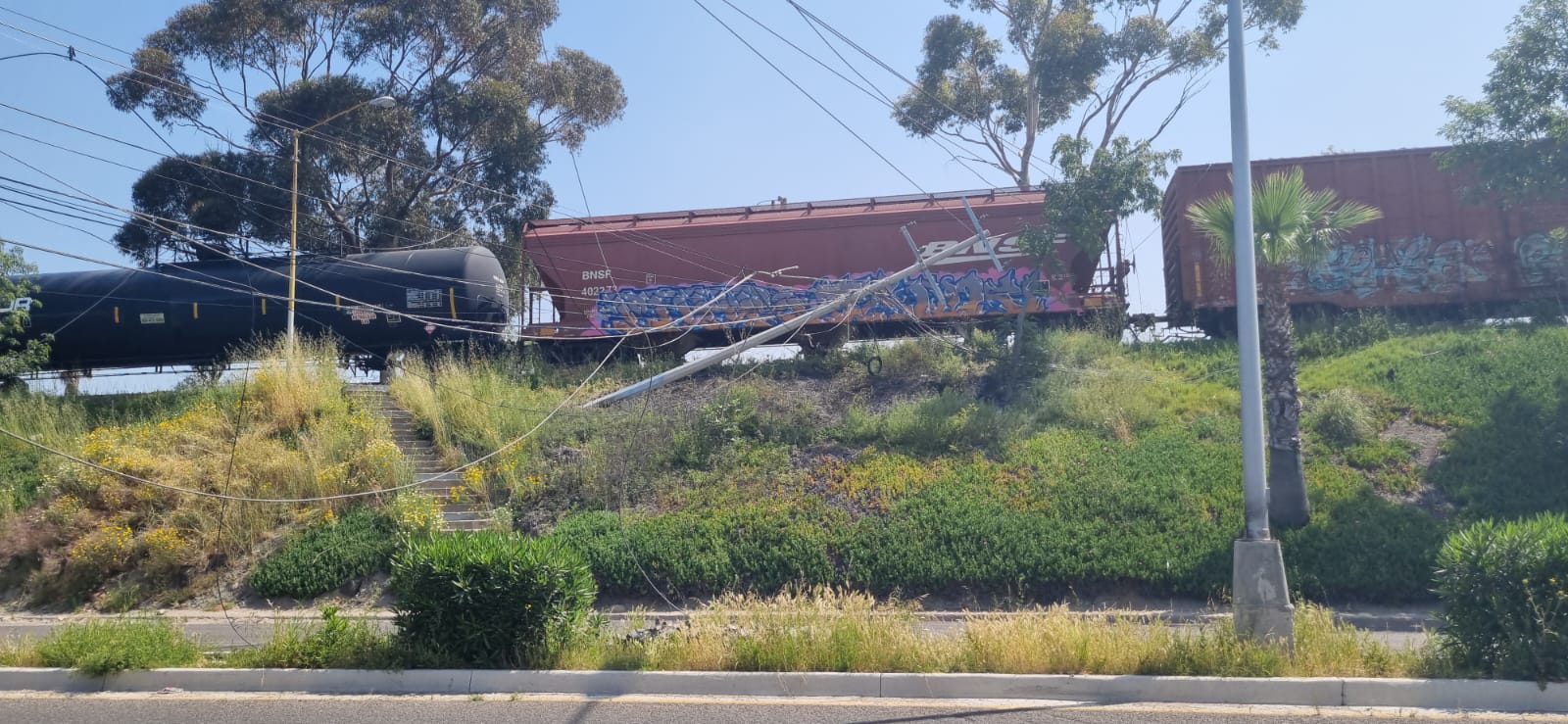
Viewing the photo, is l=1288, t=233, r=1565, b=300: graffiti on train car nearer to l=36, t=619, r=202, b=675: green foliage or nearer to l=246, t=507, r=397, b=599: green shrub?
l=246, t=507, r=397, b=599: green shrub

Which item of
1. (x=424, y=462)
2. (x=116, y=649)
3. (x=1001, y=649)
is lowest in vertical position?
(x=1001, y=649)

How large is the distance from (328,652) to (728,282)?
1604cm

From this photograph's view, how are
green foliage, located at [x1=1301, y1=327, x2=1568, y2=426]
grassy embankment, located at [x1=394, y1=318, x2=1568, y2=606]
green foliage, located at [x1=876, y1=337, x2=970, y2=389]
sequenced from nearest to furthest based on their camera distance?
grassy embankment, located at [x1=394, y1=318, x2=1568, y2=606] < green foliage, located at [x1=1301, y1=327, x2=1568, y2=426] < green foliage, located at [x1=876, y1=337, x2=970, y2=389]

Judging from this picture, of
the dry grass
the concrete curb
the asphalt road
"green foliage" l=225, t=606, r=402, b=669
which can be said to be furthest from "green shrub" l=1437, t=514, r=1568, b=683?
"green foliage" l=225, t=606, r=402, b=669

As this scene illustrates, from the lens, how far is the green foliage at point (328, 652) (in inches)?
348

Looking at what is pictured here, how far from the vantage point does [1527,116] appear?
18.9m

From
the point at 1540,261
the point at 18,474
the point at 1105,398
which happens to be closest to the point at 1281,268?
the point at 1105,398

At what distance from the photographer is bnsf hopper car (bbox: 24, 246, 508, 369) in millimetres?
23688

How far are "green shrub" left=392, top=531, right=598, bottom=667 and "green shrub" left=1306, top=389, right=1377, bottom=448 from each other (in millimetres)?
13460

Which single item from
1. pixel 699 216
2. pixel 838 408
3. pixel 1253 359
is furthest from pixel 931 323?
pixel 1253 359

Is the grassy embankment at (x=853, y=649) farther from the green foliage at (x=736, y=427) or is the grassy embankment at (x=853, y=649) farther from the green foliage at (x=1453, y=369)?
the green foliage at (x=1453, y=369)

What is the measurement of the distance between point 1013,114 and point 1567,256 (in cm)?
1599

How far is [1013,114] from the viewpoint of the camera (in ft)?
111

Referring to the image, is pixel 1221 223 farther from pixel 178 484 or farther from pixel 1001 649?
pixel 178 484
